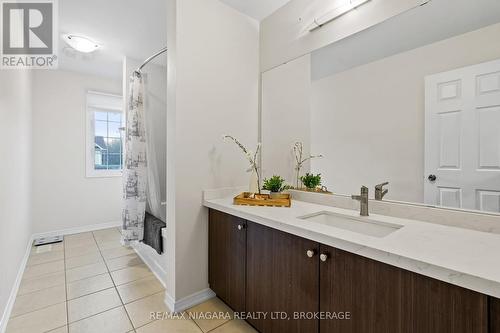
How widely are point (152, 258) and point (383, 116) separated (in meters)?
2.50

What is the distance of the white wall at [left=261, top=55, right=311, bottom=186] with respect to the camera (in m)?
1.89

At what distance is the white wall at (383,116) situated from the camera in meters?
1.18

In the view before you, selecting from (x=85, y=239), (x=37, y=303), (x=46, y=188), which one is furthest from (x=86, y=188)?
(x=37, y=303)

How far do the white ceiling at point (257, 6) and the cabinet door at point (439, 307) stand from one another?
2162 millimetres

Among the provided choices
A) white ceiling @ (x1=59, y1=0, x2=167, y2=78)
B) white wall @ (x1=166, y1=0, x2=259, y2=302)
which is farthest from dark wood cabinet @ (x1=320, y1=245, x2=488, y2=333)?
white ceiling @ (x1=59, y1=0, x2=167, y2=78)

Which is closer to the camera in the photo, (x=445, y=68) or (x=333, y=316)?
(x=333, y=316)

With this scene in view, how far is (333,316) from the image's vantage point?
3.41ft

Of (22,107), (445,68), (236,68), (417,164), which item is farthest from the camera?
(22,107)

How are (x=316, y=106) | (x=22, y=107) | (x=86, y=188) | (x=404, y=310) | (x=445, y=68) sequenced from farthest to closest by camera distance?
(x=86, y=188) → (x=22, y=107) → (x=316, y=106) → (x=445, y=68) → (x=404, y=310)

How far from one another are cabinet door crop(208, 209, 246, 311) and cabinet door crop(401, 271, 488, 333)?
0.93 m

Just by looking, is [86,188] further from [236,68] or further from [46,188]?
[236,68]

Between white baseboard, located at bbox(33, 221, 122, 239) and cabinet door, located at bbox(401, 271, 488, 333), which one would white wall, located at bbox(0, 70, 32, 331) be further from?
cabinet door, located at bbox(401, 271, 488, 333)

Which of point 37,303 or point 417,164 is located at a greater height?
point 417,164

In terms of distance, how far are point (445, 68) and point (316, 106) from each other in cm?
80
